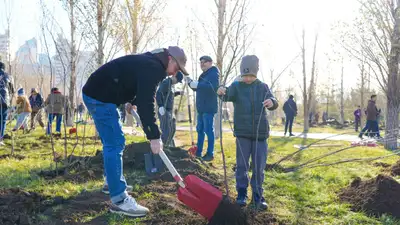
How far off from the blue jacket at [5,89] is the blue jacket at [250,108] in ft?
17.4

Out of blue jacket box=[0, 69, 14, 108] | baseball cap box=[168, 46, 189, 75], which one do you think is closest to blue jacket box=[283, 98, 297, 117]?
blue jacket box=[0, 69, 14, 108]

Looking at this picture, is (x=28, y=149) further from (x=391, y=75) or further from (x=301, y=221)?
(x=391, y=75)

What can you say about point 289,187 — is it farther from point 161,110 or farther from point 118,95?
point 118,95

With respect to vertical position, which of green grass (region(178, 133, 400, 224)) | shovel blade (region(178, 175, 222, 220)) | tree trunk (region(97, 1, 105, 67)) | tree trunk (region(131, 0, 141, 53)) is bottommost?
green grass (region(178, 133, 400, 224))

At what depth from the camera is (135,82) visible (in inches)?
124

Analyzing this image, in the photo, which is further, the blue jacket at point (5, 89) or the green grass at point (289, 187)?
the blue jacket at point (5, 89)

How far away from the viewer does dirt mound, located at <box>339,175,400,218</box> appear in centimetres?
357

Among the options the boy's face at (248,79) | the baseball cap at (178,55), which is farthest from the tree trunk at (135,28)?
the baseball cap at (178,55)

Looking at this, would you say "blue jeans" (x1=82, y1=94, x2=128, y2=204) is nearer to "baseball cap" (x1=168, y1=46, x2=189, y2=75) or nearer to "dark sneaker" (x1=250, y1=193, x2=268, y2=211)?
"baseball cap" (x1=168, y1=46, x2=189, y2=75)

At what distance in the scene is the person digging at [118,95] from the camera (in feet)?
10.2

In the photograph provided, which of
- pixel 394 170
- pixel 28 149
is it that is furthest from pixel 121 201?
pixel 28 149

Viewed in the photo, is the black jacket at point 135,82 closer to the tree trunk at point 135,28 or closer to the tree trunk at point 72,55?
the tree trunk at point 72,55

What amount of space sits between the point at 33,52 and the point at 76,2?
18.6 ft

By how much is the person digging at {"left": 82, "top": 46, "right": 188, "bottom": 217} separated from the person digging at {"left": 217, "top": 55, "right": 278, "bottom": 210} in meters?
0.74
